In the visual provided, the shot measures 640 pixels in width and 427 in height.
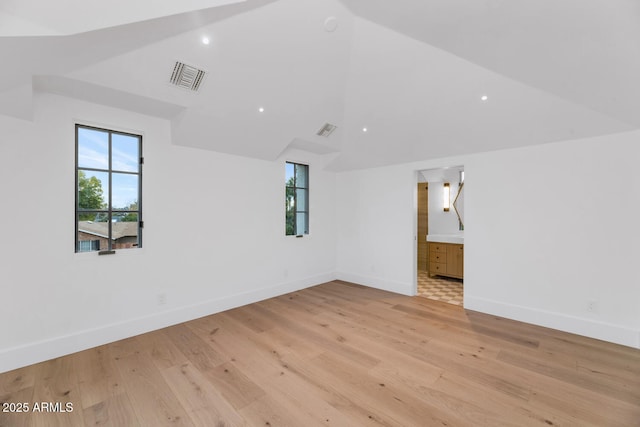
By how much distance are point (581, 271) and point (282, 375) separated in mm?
3614

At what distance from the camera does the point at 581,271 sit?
3111mm

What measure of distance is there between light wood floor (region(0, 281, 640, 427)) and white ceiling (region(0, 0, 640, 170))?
94.7 inches

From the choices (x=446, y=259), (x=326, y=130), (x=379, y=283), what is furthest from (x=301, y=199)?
(x=446, y=259)

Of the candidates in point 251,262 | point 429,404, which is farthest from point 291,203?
point 429,404

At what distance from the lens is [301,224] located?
5195 millimetres

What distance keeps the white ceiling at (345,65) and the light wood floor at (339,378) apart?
7.89 feet

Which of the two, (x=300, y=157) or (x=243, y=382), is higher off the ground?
(x=300, y=157)

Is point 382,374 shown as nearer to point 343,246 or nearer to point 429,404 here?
point 429,404

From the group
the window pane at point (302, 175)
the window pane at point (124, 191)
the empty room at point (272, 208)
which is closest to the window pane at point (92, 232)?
the empty room at point (272, 208)

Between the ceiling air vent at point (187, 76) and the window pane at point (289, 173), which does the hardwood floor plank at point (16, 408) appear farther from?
the window pane at point (289, 173)

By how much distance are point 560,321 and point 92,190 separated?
224 inches

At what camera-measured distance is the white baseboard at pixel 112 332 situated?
2.38 m

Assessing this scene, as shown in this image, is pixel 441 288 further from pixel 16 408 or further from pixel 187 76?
pixel 16 408

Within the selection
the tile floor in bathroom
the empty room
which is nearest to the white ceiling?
the empty room
